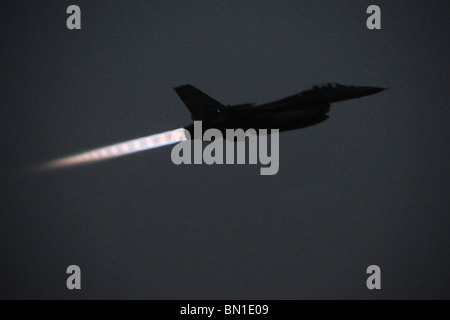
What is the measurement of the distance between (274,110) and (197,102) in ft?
18.2

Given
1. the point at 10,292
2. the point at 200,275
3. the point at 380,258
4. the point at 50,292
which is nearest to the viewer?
the point at 200,275

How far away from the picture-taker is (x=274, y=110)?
41812mm

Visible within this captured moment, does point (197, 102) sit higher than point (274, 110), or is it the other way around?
point (197, 102)

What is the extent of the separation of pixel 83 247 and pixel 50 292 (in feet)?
42.6

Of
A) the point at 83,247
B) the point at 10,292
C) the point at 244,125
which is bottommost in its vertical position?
the point at 10,292

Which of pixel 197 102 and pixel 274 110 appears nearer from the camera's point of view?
pixel 274 110

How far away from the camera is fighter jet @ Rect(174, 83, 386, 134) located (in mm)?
40500

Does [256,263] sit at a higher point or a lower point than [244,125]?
lower

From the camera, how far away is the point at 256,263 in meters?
88.1

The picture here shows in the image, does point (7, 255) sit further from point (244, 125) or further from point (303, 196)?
point (244, 125)

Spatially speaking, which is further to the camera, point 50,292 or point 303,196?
point 303,196

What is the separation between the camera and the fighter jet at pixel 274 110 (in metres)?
40.5
